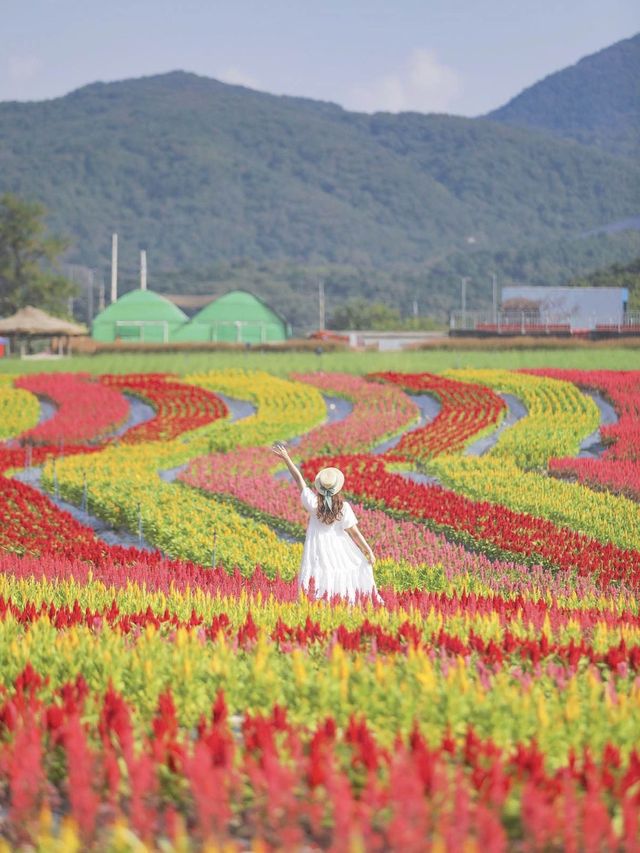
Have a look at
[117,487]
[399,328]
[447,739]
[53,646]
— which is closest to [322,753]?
[447,739]

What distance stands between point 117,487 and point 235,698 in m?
12.2

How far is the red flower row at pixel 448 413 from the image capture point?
23547 mm

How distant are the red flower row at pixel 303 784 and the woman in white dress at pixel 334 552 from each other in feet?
13.7

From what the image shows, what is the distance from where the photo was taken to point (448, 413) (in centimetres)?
2898

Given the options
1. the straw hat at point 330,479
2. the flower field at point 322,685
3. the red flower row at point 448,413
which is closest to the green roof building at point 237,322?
the red flower row at point 448,413

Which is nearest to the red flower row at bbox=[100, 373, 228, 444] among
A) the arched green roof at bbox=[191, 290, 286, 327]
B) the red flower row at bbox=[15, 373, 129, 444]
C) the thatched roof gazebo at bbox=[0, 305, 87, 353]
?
the red flower row at bbox=[15, 373, 129, 444]

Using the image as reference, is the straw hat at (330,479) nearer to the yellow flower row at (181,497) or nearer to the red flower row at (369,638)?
the red flower row at (369,638)

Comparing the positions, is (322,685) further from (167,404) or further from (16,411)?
(167,404)

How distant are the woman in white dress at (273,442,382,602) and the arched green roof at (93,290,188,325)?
7748 cm

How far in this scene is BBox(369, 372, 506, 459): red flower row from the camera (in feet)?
77.3

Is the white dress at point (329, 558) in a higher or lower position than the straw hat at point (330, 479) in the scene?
lower

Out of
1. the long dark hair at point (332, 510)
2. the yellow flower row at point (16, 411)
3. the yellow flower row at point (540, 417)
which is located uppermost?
the long dark hair at point (332, 510)

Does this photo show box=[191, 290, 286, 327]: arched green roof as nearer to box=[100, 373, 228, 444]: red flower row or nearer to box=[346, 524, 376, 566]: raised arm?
box=[100, 373, 228, 444]: red flower row

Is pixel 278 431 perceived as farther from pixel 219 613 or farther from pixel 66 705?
pixel 66 705
